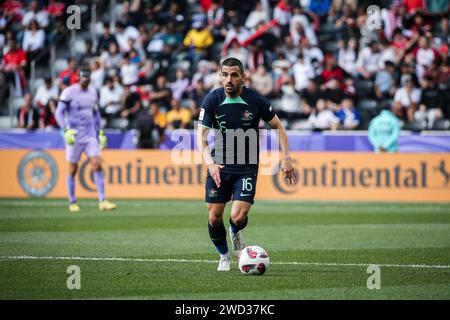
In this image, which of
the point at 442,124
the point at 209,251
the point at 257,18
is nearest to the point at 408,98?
the point at 442,124

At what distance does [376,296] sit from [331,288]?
0.64 metres

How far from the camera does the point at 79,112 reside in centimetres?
1936

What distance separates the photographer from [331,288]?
948 centimetres

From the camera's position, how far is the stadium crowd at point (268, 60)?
25.0m

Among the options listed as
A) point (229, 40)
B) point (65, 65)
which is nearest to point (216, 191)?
point (229, 40)

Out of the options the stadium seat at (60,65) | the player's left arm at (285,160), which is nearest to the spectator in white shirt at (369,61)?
the stadium seat at (60,65)

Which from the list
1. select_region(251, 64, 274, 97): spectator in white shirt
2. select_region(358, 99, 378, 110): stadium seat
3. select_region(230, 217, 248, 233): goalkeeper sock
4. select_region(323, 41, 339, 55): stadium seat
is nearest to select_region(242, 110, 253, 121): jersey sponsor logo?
select_region(230, 217, 248, 233): goalkeeper sock

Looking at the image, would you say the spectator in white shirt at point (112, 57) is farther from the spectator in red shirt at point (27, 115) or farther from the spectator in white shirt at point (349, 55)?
the spectator in white shirt at point (349, 55)

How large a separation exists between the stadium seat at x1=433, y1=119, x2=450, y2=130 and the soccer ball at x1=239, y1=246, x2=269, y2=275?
1484 cm

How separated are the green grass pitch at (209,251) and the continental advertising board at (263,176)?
1.21 meters

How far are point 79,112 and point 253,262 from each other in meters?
9.68

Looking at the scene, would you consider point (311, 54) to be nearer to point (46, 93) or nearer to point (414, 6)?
point (414, 6)

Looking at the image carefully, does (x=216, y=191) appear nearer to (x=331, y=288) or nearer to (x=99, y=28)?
(x=331, y=288)

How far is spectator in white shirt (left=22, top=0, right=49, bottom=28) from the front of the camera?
97.4 ft
